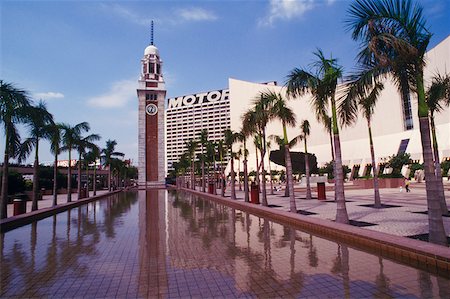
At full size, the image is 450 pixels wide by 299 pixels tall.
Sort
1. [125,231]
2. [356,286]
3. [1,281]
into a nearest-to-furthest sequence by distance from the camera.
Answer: [356,286]
[1,281]
[125,231]

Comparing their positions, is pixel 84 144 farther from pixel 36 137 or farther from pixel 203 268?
pixel 203 268

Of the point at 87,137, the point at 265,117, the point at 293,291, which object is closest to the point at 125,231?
the point at 293,291

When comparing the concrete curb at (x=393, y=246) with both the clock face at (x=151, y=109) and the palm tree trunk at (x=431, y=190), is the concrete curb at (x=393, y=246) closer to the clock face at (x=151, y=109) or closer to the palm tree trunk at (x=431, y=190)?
A: the palm tree trunk at (x=431, y=190)

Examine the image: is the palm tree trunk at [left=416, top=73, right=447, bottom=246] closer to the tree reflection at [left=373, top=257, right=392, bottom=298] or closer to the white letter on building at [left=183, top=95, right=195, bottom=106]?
the tree reflection at [left=373, top=257, right=392, bottom=298]

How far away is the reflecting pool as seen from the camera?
4.86m

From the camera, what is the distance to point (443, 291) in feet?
15.1

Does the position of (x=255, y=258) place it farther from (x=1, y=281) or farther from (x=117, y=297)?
(x=1, y=281)

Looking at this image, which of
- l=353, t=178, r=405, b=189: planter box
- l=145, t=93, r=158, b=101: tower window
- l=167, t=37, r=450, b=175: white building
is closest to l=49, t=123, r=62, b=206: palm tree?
l=167, t=37, r=450, b=175: white building

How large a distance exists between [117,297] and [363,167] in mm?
78944

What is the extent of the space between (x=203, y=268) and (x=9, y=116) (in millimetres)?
12878

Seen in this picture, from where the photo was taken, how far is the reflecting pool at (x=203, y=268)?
16.0ft

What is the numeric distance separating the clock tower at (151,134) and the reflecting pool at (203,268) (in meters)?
62.0

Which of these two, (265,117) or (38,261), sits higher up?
(265,117)

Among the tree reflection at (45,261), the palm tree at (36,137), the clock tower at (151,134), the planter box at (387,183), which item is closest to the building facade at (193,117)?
the clock tower at (151,134)
